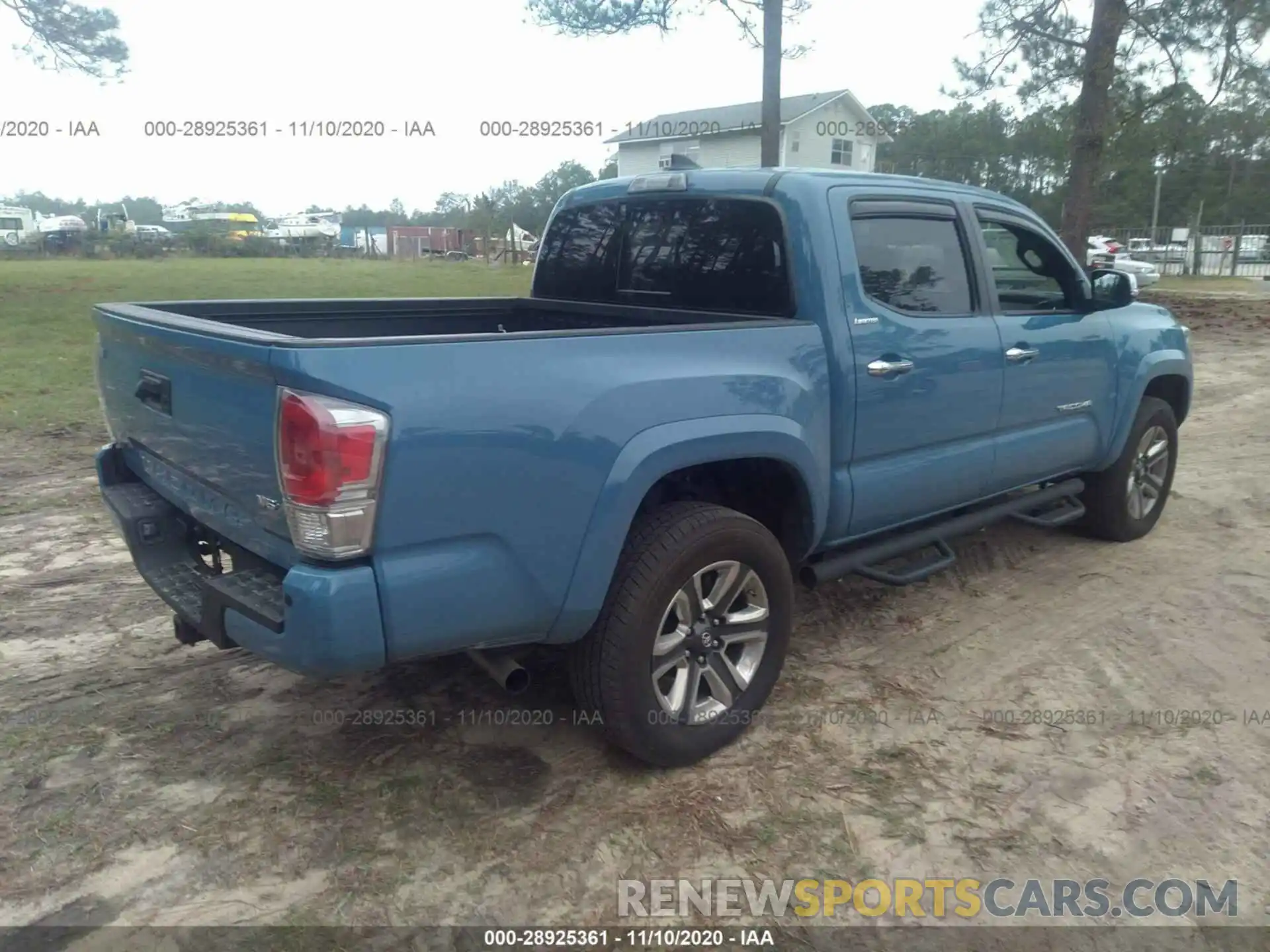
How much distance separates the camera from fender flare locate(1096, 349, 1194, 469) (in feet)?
16.9

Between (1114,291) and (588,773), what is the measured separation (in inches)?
135

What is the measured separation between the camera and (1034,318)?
4.50 metres

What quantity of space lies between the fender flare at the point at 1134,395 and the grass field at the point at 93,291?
234 inches

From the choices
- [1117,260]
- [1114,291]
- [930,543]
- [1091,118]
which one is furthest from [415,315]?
[1117,260]

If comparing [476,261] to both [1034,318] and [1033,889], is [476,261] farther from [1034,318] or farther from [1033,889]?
[1033,889]

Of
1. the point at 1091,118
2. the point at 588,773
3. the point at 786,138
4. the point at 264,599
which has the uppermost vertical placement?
the point at 786,138

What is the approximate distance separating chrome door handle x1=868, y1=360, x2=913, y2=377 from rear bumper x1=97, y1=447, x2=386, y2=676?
6.60 ft

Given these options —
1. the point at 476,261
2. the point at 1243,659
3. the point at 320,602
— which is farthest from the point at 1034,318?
the point at 476,261

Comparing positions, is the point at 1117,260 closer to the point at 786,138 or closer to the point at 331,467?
the point at 786,138

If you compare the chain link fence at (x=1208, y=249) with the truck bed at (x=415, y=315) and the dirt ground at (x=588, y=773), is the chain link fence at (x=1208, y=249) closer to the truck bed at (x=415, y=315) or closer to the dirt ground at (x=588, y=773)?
the dirt ground at (x=588, y=773)

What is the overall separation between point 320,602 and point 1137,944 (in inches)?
88.4

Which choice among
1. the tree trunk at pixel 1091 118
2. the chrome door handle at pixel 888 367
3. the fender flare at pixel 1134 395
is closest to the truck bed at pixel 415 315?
the chrome door handle at pixel 888 367

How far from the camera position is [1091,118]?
16016 mm

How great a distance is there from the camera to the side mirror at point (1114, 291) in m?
4.75
